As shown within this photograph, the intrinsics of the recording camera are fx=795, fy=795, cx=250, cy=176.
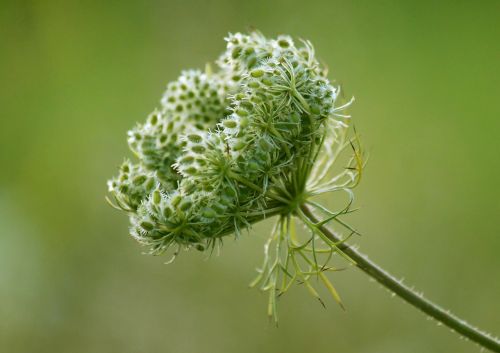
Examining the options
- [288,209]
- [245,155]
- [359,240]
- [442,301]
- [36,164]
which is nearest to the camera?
[245,155]

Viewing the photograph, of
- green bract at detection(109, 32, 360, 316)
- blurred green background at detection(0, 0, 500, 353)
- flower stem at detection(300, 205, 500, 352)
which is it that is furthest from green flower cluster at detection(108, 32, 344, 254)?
blurred green background at detection(0, 0, 500, 353)

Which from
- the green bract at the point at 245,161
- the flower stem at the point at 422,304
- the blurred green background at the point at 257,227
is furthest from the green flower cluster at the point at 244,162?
the blurred green background at the point at 257,227

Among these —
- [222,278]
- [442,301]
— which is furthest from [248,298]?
[442,301]

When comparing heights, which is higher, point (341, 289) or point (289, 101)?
point (341, 289)

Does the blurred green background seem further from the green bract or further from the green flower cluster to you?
the green flower cluster

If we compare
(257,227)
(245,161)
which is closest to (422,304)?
(245,161)

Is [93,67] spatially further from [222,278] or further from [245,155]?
[245,155]

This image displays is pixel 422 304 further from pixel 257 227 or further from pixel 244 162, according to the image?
pixel 257 227

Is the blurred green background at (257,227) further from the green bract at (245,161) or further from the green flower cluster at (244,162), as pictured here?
the green flower cluster at (244,162)
